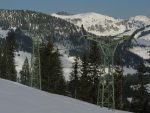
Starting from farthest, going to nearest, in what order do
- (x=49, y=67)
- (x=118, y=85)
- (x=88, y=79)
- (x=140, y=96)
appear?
(x=49, y=67)
(x=118, y=85)
(x=88, y=79)
(x=140, y=96)

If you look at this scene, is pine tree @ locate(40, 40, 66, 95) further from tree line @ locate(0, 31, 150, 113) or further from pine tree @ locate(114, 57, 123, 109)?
pine tree @ locate(114, 57, 123, 109)

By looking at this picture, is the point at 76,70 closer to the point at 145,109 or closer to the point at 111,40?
the point at 145,109

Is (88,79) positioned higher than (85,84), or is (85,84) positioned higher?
(88,79)

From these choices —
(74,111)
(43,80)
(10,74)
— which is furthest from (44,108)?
(10,74)

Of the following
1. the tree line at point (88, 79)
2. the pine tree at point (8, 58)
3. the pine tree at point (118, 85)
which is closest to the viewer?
the tree line at point (88, 79)

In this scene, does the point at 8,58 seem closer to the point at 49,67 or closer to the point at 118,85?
the point at 49,67

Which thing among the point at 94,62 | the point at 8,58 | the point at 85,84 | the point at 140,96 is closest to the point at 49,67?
the point at 85,84

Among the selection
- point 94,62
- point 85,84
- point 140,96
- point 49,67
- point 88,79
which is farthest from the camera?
point 49,67

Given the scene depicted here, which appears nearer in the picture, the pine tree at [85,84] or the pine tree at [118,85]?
the pine tree at [85,84]

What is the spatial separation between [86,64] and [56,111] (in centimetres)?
5763

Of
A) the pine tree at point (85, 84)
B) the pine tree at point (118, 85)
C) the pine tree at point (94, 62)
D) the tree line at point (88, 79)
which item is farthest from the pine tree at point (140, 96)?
the pine tree at point (85, 84)

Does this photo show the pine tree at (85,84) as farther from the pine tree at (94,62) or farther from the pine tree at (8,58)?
the pine tree at (8,58)

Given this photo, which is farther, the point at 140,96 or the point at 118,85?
the point at 118,85

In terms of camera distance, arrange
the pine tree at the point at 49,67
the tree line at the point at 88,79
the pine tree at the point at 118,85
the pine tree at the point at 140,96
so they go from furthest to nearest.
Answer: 1. the pine tree at the point at 49,67
2. the pine tree at the point at 118,85
3. the tree line at the point at 88,79
4. the pine tree at the point at 140,96
